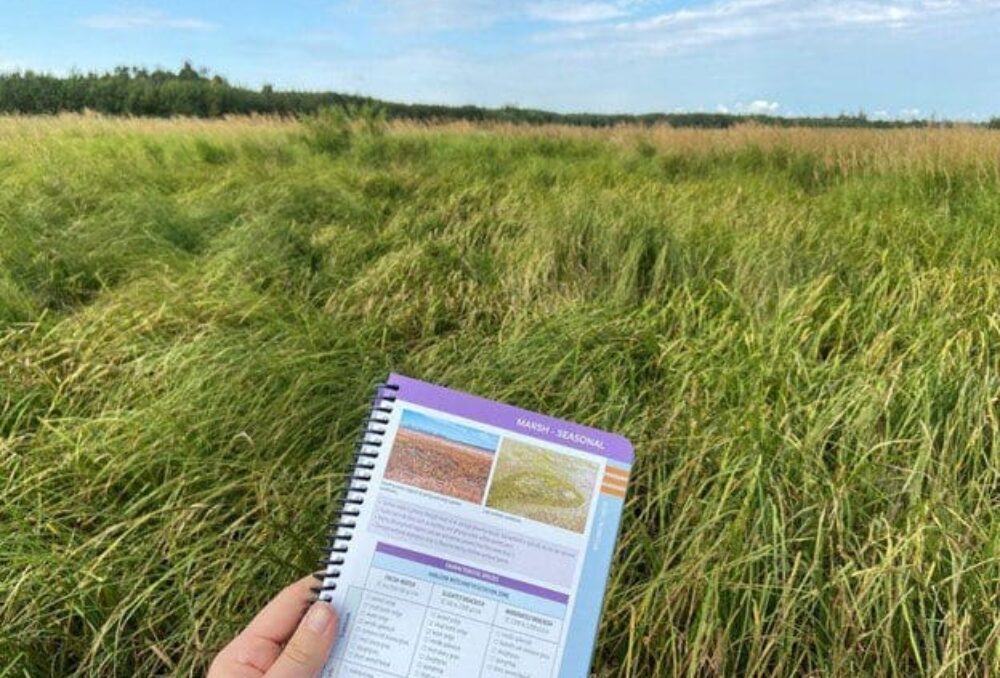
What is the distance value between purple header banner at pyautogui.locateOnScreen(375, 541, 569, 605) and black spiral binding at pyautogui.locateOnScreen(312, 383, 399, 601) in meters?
0.04

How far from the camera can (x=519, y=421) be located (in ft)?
2.68

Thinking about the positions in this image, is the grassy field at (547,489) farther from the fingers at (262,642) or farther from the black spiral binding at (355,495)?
the fingers at (262,642)

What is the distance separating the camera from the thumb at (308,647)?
2.32 ft

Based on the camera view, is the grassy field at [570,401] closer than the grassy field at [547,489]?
No

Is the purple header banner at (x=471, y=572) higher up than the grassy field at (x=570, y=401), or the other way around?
the purple header banner at (x=471, y=572)

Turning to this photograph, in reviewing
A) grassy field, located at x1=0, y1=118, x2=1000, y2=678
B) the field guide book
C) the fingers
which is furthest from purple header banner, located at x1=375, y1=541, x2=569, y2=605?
grassy field, located at x1=0, y1=118, x2=1000, y2=678

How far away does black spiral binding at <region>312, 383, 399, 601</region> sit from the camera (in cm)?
77

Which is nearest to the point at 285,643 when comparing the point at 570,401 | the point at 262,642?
the point at 262,642

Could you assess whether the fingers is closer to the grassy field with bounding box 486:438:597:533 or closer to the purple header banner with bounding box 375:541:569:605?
the purple header banner with bounding box 375:541:569:605

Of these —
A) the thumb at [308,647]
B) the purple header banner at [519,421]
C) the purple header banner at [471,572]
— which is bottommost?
the thumb at [308,647]

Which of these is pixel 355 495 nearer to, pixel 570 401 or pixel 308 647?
pixel 308 647

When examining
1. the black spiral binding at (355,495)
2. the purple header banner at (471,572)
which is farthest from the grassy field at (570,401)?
the black spiral binding at (355,495)

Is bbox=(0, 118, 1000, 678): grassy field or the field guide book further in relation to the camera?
bbox=(0, 118, 1000, 678): grassy field

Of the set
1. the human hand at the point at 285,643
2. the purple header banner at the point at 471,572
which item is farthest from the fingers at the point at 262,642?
the purple header banner at the point at 471,572
